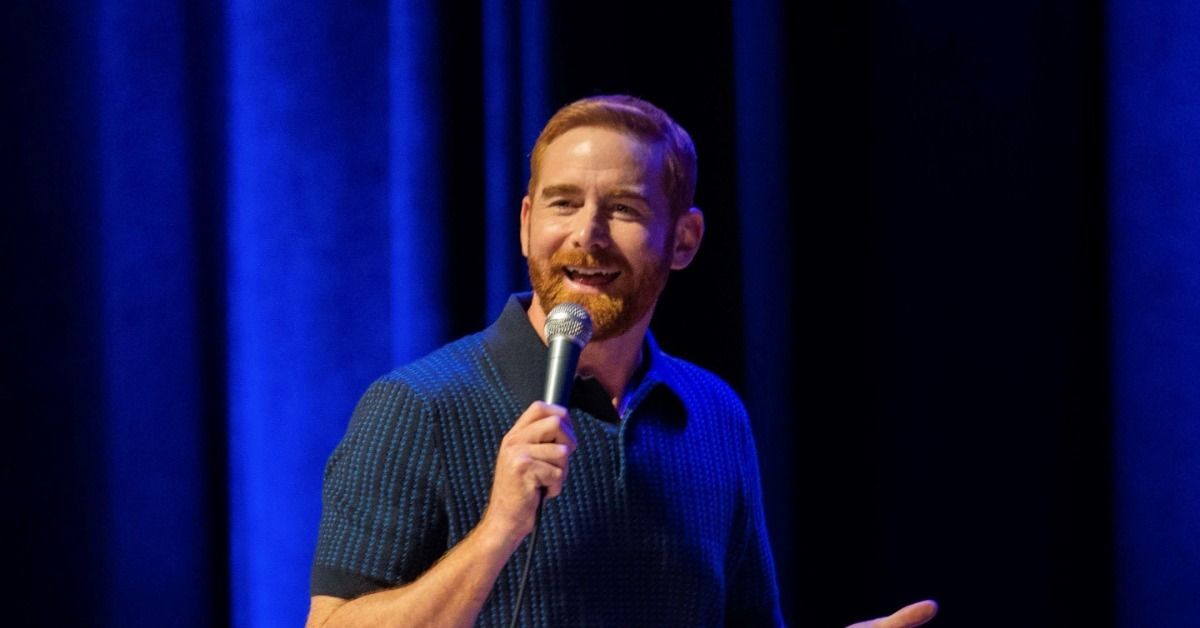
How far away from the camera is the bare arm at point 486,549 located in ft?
3.26

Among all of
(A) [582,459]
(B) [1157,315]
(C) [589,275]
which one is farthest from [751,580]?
(B) [1157,315]

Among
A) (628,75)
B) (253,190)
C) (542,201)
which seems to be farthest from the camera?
(628,75)

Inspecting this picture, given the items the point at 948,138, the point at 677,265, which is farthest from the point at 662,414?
the point at 948,138

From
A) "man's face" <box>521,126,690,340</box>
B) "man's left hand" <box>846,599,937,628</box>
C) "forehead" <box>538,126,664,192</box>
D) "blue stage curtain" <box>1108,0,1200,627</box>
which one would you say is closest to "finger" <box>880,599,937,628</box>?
"man's left hand" <box>846,599,937,628</box>

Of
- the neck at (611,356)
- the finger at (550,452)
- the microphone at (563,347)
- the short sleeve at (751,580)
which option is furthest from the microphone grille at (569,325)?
the short sleeve at (751,580)

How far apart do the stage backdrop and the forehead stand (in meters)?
0.55

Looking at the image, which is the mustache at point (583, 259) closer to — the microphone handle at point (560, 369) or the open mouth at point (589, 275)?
the open mouth at point (589, 275)

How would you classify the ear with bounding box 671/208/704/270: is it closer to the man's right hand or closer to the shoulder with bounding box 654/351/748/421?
the shoulder with bounding box 654/351/748/421

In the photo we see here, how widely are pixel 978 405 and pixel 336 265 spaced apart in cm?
97

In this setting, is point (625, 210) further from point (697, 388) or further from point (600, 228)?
point (697, 388)

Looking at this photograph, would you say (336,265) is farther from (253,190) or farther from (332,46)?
(332,46)

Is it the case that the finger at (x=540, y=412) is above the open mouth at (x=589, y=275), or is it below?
below

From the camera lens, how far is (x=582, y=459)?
1.28 m

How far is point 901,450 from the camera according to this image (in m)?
1.95
